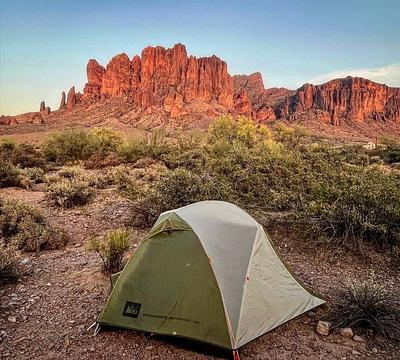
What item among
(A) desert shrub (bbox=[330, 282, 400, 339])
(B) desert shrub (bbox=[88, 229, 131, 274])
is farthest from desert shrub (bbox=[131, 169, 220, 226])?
(A) desert shrub (bbox=[330, 282, 400, 339])

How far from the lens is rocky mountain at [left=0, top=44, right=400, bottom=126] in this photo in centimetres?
10394

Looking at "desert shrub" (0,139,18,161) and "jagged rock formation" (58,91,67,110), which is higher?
"jagged rock formation" (58,91,67,110)

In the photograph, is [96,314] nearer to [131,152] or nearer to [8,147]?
[131,152]

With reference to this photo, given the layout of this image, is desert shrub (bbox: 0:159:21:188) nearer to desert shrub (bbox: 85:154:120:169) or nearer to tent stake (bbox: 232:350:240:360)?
desert shrub (bbox: 85:154:120:169)

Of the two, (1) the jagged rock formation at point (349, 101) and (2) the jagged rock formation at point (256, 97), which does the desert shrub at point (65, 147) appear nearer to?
(2) the jagged rock formation at point (256, 97)

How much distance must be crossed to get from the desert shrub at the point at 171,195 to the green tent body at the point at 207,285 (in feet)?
11.8

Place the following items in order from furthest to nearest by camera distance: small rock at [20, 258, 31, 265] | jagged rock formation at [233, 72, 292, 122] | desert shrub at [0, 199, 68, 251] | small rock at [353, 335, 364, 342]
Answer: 1. jagged rock formation at [233, 72, 292, 122]
2. desert shrub at [0, 199, 68, 251]
3. small rock at [20, 258, 31, 265]
4. small rock at [353, 335, 364, 342]

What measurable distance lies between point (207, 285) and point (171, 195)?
4684 millimetres

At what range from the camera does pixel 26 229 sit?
6.87 metres

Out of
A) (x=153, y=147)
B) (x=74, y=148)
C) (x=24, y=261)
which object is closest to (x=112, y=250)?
(x=24, y=261)

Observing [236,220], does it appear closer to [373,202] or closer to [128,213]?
[373,202]

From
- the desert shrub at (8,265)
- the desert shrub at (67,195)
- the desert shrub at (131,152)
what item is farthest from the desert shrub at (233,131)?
the desert shrub at (8,265)

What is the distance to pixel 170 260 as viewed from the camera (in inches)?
155

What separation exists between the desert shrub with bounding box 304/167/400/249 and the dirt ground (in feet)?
1.33
